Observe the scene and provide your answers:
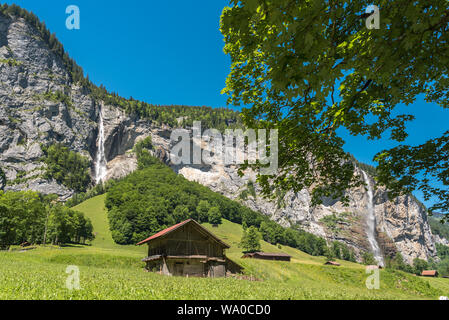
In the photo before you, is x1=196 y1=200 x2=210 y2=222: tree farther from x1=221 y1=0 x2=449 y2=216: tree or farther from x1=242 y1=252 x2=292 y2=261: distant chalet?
x1=221 y1=0 x2=449 y2=216: tree

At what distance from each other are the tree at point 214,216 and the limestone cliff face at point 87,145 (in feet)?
147

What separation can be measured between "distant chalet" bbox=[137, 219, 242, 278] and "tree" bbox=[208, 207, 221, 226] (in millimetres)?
94311

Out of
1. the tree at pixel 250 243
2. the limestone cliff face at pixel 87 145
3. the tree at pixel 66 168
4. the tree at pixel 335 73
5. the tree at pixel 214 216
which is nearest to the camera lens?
the tree at pixel 335 73

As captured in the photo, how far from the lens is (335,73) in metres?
5.23

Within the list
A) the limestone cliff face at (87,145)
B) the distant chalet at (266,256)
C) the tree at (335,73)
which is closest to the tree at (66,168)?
the limestone cliff face at (87,145)

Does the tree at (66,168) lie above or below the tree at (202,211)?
above

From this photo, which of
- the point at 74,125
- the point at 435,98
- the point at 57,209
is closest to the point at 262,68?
the point at 435,98

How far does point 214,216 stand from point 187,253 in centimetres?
9834

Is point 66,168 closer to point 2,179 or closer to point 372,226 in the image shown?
point 2,179

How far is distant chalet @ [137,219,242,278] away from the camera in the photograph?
3438 centimetres

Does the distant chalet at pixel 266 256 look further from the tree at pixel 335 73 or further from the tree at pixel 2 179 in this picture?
the tree at pixel 2 179

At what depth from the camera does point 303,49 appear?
192 inches

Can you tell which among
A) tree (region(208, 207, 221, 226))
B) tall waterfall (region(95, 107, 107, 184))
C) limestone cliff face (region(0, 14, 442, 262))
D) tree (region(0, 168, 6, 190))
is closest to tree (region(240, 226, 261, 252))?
tree (region(208, 207, 221, 226))

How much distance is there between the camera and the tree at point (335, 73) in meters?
4.91
